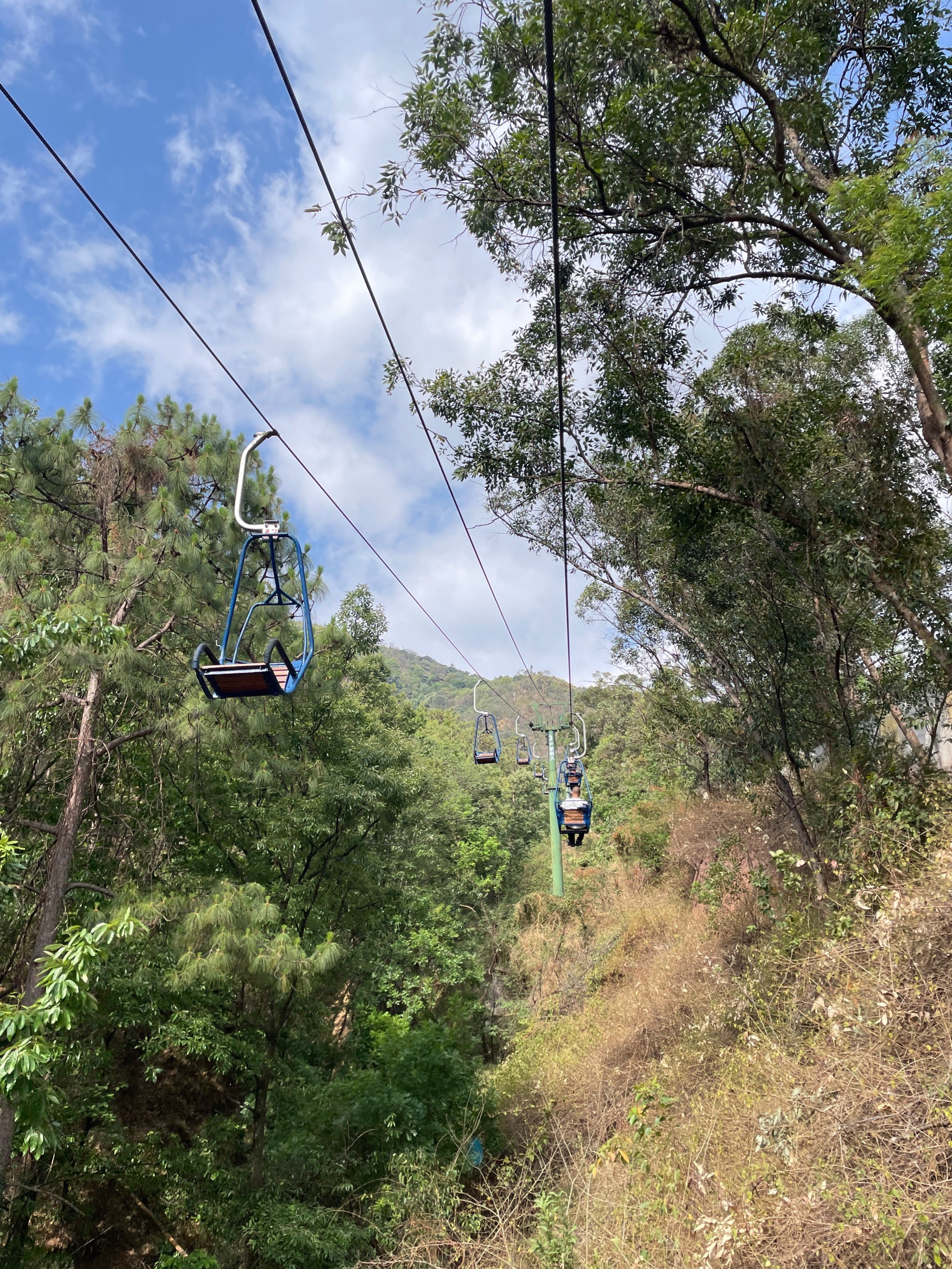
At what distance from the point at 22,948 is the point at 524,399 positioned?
8.44 meters

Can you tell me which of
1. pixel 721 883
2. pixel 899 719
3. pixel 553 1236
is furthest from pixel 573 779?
pixel 553 1236

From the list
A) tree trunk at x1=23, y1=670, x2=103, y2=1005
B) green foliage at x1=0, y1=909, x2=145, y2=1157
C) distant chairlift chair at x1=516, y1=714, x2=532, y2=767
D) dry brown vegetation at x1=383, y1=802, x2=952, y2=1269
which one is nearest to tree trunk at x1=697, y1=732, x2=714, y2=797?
dry brown vegetation at x1=383, y1=802, x2=952, y2=1269

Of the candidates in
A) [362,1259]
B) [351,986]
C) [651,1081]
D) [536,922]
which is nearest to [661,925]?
[536,922]

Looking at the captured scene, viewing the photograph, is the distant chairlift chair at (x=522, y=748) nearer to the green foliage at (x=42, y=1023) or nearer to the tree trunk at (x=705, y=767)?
the tree trunk at (x=705, y=767)

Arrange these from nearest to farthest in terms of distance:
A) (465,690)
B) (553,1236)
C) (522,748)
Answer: (553,1236), (522,748), (465,690)

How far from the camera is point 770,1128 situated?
4.98 metres

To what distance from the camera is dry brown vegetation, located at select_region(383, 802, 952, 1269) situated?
4.16m

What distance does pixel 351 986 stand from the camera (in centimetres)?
1401

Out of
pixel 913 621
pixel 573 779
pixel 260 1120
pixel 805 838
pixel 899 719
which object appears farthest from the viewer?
pixel 573 779

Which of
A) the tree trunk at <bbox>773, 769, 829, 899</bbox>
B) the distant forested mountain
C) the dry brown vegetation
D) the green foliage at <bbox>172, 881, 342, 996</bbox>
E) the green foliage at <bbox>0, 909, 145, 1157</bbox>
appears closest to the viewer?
the green foliage at <bbox>0, 909, 145, 1157</bbox>

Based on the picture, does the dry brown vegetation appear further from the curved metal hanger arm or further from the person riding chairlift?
the curved metal hanger arm

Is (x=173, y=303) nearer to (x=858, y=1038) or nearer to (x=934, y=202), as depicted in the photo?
(x=934, y=202)

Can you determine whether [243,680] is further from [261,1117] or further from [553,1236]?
[261,1117]

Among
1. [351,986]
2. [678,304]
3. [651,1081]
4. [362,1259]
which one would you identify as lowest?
[362,1259]
